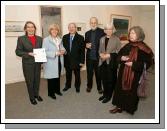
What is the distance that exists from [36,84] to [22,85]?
1183 mm

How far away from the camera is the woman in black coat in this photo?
9.92 feet

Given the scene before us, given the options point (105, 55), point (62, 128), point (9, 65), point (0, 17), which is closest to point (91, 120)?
point (62, 128)

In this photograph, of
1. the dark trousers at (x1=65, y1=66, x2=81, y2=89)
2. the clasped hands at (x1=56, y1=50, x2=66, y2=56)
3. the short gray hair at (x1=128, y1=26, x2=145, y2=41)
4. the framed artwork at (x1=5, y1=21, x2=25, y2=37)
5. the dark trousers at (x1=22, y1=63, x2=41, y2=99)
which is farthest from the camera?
the framed artwork at (x1=5, y1=21, x2=25, y2=37)

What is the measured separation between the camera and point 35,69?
11.9 ft

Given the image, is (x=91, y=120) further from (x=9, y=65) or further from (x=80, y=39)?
(x=9, y=65)

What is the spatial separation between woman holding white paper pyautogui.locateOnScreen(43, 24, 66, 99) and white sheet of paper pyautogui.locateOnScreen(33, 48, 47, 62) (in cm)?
13

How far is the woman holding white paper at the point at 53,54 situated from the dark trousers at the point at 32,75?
16 cm

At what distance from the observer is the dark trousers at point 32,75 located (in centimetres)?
356

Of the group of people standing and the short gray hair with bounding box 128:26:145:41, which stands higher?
the short gray hair with bounding box 128:26:145:41

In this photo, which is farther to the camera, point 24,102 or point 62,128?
point 24,102

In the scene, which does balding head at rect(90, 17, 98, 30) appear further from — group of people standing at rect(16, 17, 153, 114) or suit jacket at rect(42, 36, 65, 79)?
suit jacket at rect(42, 36, 65, 79)

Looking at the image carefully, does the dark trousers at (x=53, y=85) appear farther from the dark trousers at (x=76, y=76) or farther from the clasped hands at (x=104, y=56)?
the clasped hands at (x=104, y=56)

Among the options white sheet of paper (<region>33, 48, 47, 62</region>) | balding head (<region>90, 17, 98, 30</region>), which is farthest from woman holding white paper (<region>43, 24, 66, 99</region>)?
balding head (<region>90, 17, 98, 30</region>)

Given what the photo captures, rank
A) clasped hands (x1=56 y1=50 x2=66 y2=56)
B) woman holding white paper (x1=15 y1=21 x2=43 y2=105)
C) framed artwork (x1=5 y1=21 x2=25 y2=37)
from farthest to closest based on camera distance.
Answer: framed artwork (x1=5 y1=21 x2=25 y2=37)
clasped hands (x1=56 y1=50 x2=66 y2=56)
woman holding white paper (x1=15 y1=21 x2=43 y2=105)
